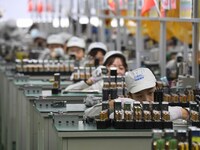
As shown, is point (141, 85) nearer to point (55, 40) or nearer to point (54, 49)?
point (54, 49)

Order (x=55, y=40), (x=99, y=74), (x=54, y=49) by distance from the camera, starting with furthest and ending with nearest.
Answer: (x=55, y=40) < (x=54, y=49) < (x=99, y=74)

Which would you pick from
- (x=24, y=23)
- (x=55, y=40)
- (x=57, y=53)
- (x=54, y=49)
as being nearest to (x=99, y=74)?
(x=57, y=53)

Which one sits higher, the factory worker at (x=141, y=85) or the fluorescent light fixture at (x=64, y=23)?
the fluorescent light fixture at (x=64, y=23)

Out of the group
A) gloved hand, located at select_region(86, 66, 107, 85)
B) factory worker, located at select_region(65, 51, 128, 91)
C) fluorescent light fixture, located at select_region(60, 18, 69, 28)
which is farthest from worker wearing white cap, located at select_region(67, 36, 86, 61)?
fluorescent light fixture, located at select_region(60, 18, 69, 28)

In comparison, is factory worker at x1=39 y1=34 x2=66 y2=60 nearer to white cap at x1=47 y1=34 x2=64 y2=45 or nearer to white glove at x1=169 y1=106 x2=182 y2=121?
white cap at x1=47 y1=34 x2=64 y2=45

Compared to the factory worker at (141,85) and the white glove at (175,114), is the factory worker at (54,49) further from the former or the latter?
the white glove at (175,114)

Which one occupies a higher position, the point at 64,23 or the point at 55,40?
the point at 64,23

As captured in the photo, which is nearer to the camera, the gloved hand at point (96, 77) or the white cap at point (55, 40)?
the gloved hand at point (96, 77)

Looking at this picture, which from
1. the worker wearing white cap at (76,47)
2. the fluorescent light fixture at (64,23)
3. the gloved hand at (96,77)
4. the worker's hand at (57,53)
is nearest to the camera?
the gloved hand at (96,77)

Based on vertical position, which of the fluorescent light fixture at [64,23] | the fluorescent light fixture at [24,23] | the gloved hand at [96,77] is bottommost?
the gloved hand at [96,77]

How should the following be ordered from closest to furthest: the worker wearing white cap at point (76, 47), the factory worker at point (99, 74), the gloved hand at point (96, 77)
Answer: the factory worker at point (99, 74)
the gloved hand at point (96, 77)
the worker wearing white cap at point (76, 47)

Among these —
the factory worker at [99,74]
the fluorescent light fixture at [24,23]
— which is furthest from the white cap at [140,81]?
the fluorescent light fixture at [24,23]

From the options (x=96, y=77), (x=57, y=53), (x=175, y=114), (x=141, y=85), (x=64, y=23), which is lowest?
(x=175, y=114)

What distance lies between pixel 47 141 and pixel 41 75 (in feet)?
18.1
